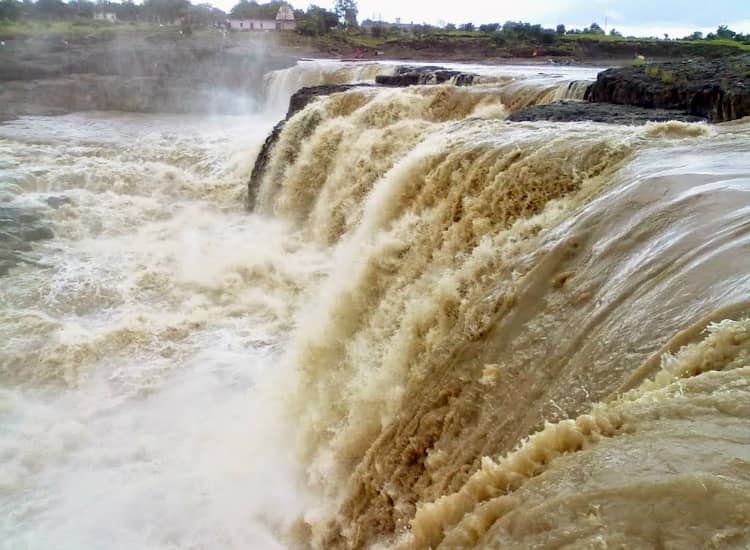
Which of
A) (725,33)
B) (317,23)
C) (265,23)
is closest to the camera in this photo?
(725,33)

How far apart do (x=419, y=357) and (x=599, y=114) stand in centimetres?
417

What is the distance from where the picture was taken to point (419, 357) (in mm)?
3510

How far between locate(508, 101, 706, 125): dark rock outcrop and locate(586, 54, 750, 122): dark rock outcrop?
0.24 meters

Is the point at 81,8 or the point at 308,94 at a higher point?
the point at 81,8

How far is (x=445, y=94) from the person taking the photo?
886 centimetres

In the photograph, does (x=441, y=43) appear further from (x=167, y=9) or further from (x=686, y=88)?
(x=686, y=88)

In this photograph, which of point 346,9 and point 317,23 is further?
point 346,9

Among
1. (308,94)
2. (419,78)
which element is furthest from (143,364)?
(419,78)

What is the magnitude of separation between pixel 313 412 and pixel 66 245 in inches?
234

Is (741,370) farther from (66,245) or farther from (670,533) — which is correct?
(66,245)

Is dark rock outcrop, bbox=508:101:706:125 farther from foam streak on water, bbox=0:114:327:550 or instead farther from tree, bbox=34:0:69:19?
tree, bbox=34:0:69:19

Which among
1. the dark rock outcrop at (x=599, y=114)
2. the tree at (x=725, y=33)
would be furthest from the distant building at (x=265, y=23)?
the dark rock outcrop at (x=599, y=114)

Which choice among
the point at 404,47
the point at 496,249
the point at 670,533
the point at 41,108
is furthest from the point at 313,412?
the point at 404,47

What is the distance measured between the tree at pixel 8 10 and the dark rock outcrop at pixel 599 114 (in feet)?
103
